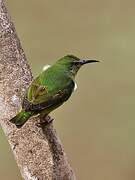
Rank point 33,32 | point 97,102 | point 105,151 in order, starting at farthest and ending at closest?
1. point 33,32
2. point 97,102
3. point 105,151

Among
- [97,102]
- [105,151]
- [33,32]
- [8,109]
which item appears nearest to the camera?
[8,109]

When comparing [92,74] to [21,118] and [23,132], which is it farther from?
[21,118]

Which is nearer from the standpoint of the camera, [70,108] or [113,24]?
[70,108]

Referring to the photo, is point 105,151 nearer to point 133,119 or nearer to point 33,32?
point 133,119

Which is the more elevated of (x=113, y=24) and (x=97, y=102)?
(x=113, y=24)

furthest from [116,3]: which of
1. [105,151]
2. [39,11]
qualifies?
[105,151]

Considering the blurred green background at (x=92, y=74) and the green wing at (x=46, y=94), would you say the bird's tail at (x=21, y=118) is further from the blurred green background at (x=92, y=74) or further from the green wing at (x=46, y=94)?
the blurred green background at (x=92, y=74)

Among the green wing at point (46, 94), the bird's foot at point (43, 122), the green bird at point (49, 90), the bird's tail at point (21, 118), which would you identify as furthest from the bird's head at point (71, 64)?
the bird's tail at point (21, 118)
